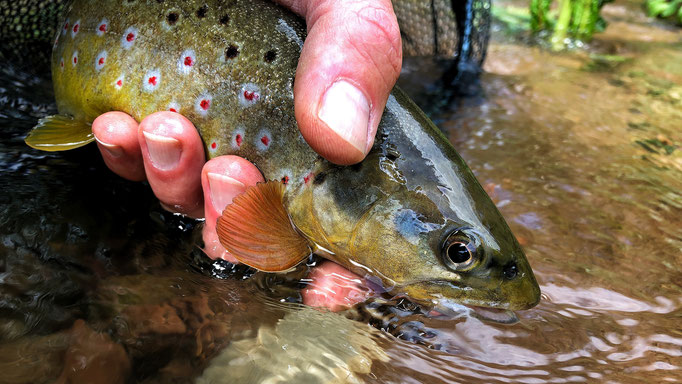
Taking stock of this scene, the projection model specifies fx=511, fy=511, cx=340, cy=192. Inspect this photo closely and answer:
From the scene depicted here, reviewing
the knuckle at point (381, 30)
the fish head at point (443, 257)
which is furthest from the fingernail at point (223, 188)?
the knuckle at point (381, 30)

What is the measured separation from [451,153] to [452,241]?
0.37 meters

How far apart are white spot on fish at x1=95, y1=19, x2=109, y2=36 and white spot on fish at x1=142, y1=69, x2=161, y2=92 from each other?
1.15 ft

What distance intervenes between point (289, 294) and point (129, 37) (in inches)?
54.3

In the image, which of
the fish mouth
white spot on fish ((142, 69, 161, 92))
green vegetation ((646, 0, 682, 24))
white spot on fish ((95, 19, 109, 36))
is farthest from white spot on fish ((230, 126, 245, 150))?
green vegetation ((646, 0, 682, 24))

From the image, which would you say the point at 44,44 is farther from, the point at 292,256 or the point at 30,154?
the point at 292,256

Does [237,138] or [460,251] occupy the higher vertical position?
[237,138]

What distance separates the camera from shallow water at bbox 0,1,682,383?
1710 mm

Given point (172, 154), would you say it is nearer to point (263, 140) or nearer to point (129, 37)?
point (263, 140)

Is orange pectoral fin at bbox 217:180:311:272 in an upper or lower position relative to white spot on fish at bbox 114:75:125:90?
lower

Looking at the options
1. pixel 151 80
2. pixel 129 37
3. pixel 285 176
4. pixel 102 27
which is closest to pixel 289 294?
pixel 285 176

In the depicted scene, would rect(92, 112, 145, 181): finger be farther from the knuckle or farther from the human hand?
the knuckle

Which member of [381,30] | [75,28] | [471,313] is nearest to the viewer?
[381,30]

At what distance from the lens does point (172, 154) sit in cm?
216

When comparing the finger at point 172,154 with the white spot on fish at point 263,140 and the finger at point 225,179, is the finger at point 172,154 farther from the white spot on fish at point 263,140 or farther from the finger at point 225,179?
the white spot on fish at point 263,140
